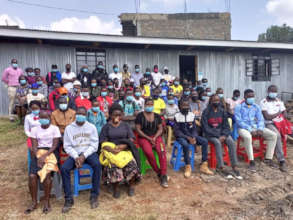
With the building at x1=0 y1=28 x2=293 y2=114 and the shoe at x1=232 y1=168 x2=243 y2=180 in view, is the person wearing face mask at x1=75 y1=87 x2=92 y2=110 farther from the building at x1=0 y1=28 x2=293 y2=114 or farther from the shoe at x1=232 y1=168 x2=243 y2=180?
the shoe at x1=232 y1=168 x2=243 y2=180

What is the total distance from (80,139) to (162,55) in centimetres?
731

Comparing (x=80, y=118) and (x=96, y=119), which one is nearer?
(x=80, y=118)

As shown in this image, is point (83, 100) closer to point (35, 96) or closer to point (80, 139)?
point (35, 96)

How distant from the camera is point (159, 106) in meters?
6.05

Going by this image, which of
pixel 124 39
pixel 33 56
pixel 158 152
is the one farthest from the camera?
pixel 124 39

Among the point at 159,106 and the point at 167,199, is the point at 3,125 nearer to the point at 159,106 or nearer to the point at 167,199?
the point at 159,106

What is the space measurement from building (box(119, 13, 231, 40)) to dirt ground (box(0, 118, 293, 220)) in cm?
1584

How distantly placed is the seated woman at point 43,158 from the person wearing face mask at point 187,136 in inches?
90.3

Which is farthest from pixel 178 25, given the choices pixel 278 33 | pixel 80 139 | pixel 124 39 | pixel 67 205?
pixel 278 33

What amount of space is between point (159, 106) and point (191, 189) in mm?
2852

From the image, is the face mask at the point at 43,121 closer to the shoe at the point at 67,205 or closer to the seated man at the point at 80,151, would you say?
the seated man at the point at 80,151

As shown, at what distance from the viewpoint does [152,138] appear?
13.3 ft

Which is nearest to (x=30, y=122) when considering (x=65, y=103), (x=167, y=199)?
(x=65, y=103)

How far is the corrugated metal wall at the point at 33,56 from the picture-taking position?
25.4ft
